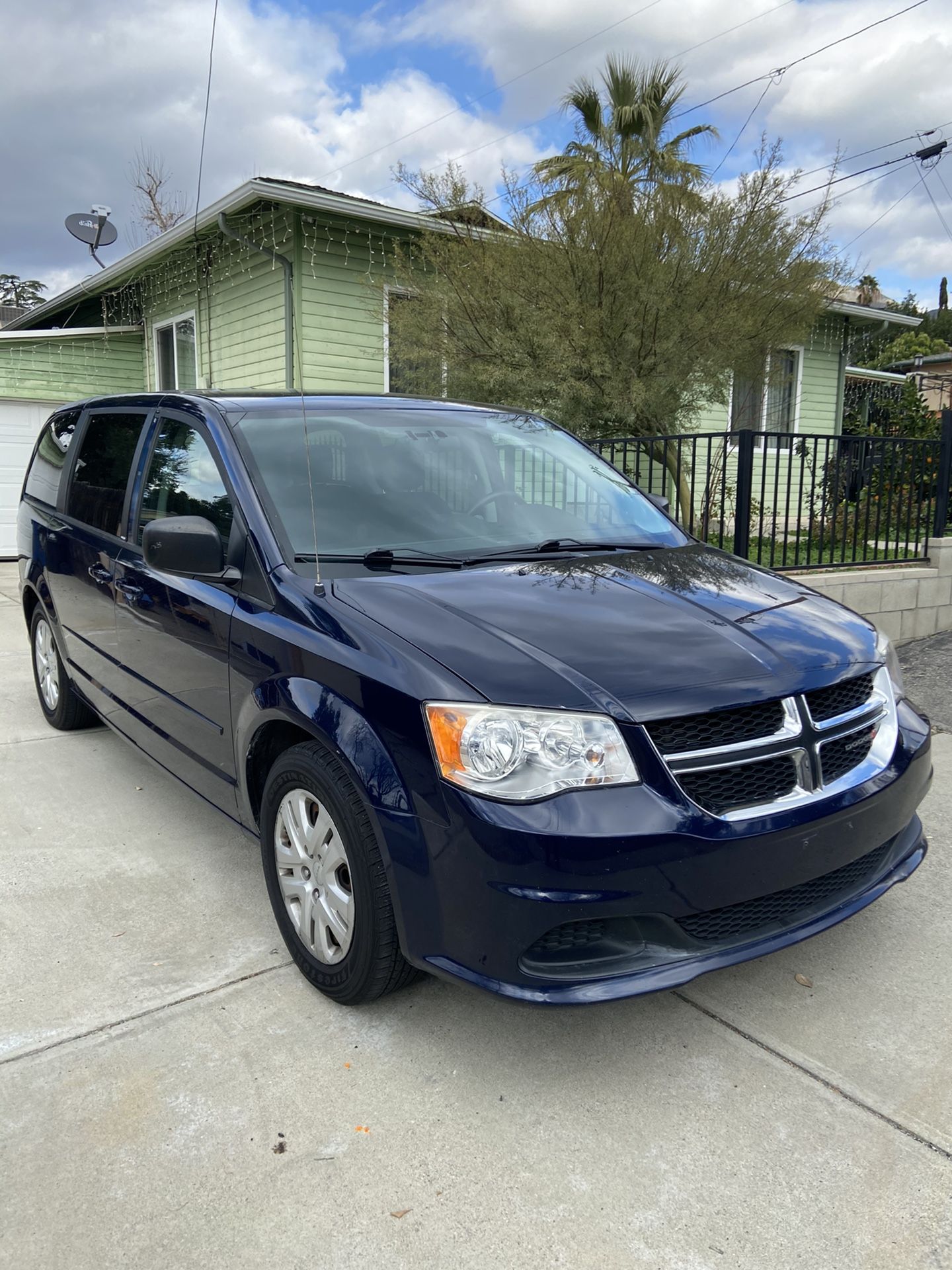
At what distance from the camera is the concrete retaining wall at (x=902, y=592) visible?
6.86 m

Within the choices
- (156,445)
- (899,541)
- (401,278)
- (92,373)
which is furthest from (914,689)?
(92,373)

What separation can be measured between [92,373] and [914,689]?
1284 cm

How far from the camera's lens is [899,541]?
298 inches

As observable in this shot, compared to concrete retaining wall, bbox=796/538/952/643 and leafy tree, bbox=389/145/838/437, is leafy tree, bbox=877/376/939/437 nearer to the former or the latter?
leafy tree, bbox=389/145/838/437

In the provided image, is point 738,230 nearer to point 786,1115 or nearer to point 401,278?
point 401,278

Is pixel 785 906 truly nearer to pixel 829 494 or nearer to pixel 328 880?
pixel 328 880

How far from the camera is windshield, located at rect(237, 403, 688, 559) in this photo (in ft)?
10.2

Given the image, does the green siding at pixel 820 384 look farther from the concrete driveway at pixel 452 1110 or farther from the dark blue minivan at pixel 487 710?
the concrete driveway at pixel 452 1110

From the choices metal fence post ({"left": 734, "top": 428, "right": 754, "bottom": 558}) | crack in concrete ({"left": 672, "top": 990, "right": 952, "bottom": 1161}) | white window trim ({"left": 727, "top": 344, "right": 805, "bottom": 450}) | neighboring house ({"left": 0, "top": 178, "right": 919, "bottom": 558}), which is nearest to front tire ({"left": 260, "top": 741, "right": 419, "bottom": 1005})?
crack in concrete ({"left": 672, "top": 990, "right": 952, "bottom": 1161})

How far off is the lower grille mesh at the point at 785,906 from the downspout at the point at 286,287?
30.3 ft

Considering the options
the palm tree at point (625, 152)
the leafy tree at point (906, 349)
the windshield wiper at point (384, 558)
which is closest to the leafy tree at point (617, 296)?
the palm tree at point (625, 152)

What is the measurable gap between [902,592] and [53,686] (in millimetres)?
5976

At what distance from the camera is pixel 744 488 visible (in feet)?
21.3

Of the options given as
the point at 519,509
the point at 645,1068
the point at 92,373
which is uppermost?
the point at 92,373
